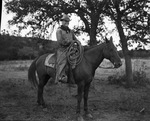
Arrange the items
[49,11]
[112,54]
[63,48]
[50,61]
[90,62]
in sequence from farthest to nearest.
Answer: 1. [49,11]
2. [50,61]
3. [63,48]
4. [90,62]
5. [112,54]

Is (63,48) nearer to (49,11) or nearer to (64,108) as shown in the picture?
(64,108)

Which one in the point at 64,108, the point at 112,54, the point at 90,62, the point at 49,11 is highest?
the point at 49,11

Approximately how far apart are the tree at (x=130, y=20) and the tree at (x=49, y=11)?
2.82 feet

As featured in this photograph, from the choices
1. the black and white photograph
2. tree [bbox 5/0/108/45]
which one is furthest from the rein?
tree [bbox 5/0/108/45]

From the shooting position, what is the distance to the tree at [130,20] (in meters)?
9.30

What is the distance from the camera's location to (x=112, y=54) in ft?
17.4

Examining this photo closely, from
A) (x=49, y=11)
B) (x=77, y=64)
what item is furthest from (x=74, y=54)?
(x=49, y=11)

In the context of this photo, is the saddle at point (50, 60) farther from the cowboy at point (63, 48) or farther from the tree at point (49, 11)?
the tree at point (49, 11)

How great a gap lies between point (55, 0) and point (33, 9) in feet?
3.94

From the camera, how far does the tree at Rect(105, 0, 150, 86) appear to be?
930 centimetres

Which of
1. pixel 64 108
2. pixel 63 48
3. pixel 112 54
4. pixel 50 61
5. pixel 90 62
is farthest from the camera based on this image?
pixel 64 108

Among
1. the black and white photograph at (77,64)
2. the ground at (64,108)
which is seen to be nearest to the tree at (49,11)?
the black and white photograph at (77,64)

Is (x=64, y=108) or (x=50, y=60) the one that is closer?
(x=50, y=60)

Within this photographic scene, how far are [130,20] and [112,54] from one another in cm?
506
